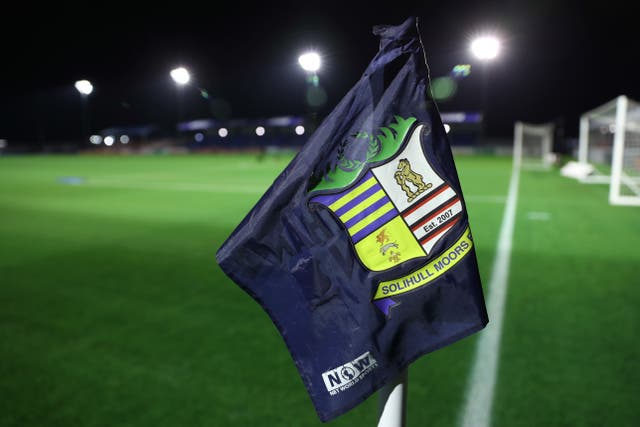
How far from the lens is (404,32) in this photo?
1.26m

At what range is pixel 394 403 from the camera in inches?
54.1

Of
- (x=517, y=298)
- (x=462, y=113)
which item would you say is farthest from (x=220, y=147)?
(x=517, y=298)

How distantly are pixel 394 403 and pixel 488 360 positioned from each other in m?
2.45

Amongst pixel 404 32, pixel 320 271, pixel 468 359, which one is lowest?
pixel 468 359

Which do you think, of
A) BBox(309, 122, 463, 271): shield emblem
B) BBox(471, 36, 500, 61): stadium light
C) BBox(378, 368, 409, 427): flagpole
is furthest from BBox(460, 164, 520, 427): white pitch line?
BBox(471, 36, 500, 61): stadium light

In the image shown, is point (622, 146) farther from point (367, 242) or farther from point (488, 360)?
point (367, 242)

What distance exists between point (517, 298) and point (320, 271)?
4.12 meters

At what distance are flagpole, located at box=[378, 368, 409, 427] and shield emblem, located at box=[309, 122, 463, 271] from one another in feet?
1.22

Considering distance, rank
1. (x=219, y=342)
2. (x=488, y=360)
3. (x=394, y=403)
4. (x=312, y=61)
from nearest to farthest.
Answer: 1. (x=394, y=403)
2. (x=488, y=360)
3. (x=219, y=342)
4. (x=312, y=61)

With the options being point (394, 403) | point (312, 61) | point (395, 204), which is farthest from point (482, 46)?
point (394, 403)

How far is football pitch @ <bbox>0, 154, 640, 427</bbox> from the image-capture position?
2896 millimetres

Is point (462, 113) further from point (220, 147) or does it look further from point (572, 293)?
point (572, 293)

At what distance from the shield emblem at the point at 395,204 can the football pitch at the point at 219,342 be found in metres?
Answer: 1.88

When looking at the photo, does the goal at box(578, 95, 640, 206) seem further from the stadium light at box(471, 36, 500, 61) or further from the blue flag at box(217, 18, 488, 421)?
the blue flag at box(217, 18, 488, 421)
